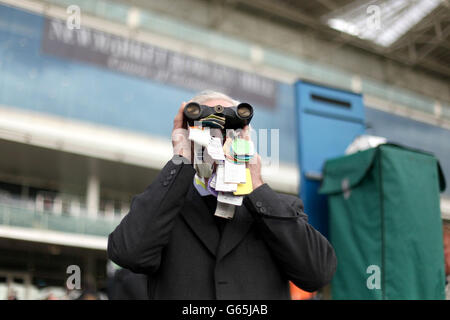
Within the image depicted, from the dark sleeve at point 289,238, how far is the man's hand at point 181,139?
0.60 ft

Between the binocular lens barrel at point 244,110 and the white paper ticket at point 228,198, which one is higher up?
the binocular lens barrel at point 244,110

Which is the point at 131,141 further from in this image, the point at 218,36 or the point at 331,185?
the point at 331,185

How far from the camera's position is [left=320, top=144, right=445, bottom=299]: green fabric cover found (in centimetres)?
191

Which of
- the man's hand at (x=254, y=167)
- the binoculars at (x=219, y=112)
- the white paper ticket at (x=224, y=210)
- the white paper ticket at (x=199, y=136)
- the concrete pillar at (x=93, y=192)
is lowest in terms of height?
the white paper ticket at (x=224, y=210)

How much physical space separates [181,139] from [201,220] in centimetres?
20

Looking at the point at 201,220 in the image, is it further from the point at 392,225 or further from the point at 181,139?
the point at 392,225

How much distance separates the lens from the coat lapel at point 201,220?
1145 mm

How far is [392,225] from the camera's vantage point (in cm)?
192

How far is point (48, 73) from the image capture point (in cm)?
1086

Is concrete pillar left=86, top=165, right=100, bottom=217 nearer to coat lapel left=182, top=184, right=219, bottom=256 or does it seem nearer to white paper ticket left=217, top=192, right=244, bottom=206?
coat lapel left=182, top=184, right=219, bottom=256
